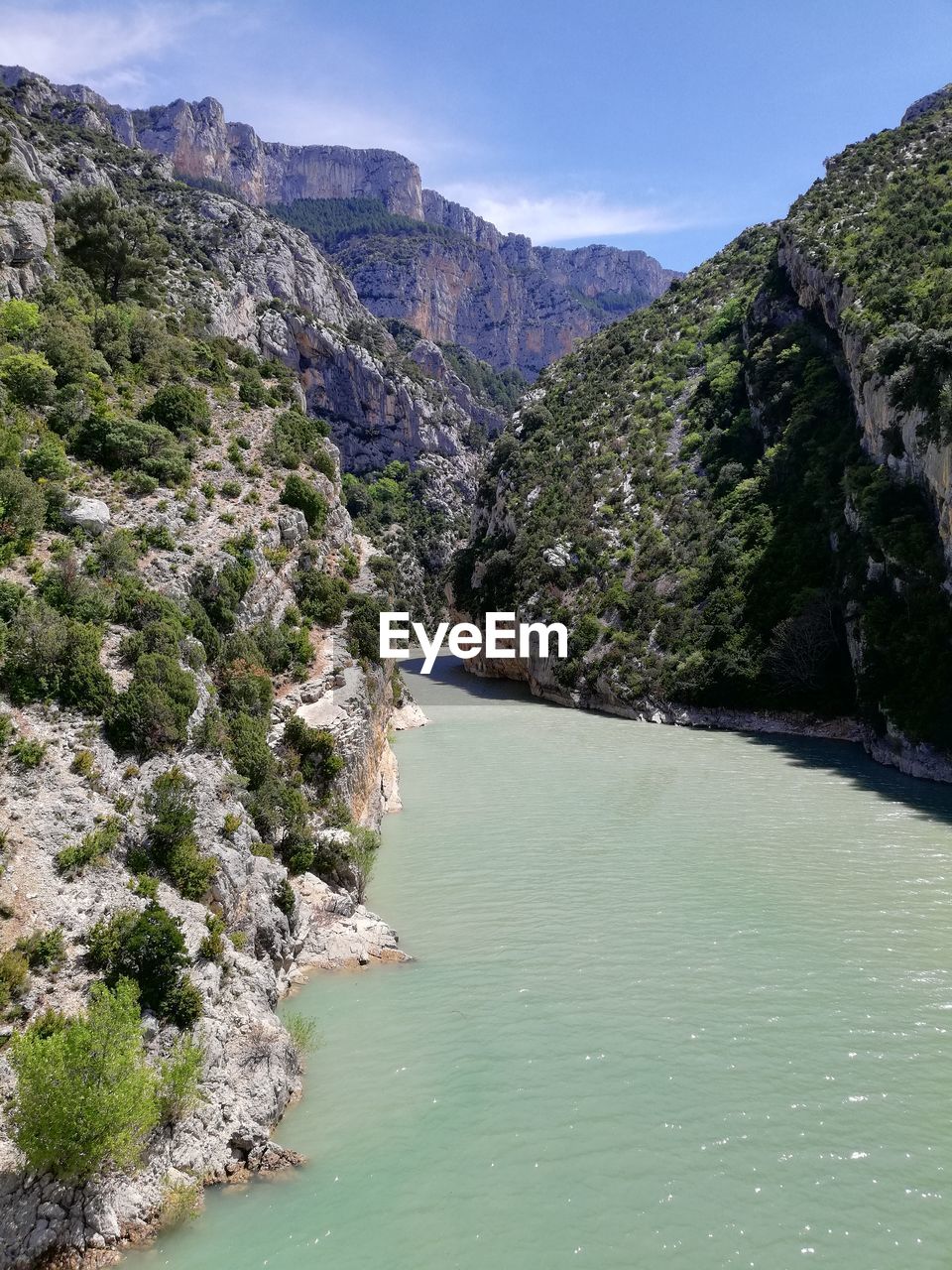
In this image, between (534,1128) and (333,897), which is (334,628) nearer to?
(333,897)

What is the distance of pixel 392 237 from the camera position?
162 meters

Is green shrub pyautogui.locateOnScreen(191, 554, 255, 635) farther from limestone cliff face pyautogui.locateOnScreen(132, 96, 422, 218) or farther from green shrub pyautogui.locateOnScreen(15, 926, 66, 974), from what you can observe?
limestone cliff face pyautogui.locateOnScreen(132, 96, 422, 218)

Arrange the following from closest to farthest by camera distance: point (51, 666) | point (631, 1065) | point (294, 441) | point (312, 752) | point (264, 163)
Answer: point (631, 1065)
point (51, 666)
point (312, 752)
point (294, 441)
point (264, 163)

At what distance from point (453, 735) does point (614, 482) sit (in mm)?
26047

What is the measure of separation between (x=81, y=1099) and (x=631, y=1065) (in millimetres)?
7408

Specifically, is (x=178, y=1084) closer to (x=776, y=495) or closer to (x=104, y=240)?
(x=104, y=240)

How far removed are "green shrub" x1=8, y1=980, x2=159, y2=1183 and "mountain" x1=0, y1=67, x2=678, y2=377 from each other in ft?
504

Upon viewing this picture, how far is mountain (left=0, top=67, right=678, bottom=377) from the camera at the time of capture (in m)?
145

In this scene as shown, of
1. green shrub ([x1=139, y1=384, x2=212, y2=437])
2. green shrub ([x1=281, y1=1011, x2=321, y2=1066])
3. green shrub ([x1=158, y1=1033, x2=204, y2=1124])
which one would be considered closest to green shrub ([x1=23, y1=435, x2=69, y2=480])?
green shrub ([x1=139, y1=384, x2=212, y2=437])

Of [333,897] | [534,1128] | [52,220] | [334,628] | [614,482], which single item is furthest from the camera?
[614,482]

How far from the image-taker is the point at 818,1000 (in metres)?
13.0

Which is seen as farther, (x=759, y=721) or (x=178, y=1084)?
(x=759, y=721)

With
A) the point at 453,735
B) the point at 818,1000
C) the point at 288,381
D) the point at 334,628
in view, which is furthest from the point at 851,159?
the point at 818,1000

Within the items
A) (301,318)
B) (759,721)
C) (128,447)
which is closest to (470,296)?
(301,318)
